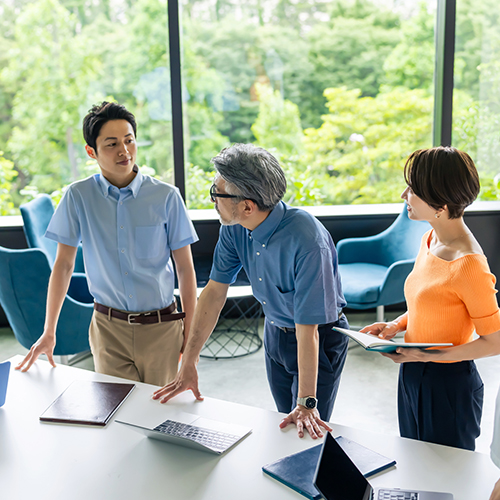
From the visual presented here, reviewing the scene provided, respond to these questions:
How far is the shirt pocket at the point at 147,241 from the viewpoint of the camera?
2004 mm

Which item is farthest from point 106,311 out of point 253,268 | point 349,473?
point 349,473

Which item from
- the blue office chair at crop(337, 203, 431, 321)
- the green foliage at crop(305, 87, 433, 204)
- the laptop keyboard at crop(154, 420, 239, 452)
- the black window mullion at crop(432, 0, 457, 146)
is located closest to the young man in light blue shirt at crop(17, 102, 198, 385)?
the laptop keyboard at crop(154, 420, 239, 452)

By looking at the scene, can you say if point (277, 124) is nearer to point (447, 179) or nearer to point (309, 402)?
point (447, 179)

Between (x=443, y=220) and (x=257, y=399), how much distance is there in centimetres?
188

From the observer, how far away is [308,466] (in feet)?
4.12

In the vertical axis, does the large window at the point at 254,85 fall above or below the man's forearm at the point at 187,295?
above

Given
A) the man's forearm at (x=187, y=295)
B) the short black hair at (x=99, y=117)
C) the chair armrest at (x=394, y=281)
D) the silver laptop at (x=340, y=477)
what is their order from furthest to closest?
the chair armrest at (x=394, y=281)
the man's forearm at (x=187, y=295)
the short black hair at (x=99, y=117)
the silver laptop at (x=340, y=477)

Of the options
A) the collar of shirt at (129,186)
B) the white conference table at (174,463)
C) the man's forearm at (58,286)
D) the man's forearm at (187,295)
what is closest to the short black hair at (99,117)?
the collar of shirt at (129,186)

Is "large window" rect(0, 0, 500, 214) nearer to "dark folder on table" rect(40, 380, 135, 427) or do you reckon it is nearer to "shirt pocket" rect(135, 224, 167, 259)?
"shirt pocket" rect(135, 224, 167, 259)

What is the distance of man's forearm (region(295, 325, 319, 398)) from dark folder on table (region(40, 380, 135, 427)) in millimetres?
538

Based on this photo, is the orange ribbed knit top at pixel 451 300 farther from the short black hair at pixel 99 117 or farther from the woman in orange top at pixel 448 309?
the short black hair at pixel 99 117

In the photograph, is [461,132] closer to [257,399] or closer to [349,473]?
[257,399]

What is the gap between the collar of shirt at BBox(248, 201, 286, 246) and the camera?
1612 millimetres

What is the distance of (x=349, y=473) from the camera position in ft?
3.61
